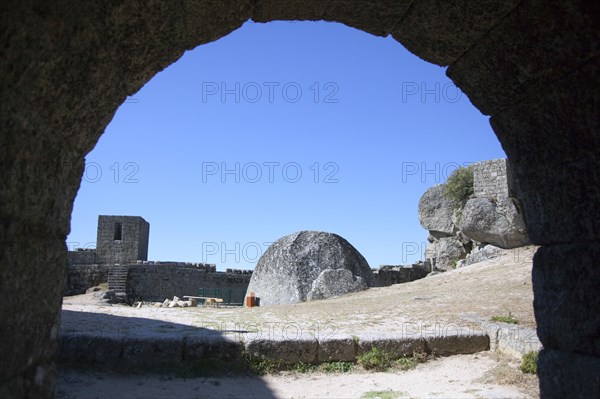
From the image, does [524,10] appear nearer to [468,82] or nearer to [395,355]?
[468,82]

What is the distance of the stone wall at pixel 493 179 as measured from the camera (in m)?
19.1

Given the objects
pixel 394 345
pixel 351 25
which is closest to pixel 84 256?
pixel 394 345

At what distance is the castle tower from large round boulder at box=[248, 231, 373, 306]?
17.0 m

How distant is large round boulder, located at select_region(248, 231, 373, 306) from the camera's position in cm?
1149

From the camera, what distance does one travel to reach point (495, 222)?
18.4 m

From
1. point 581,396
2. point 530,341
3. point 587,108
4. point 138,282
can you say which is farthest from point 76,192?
point 138,282

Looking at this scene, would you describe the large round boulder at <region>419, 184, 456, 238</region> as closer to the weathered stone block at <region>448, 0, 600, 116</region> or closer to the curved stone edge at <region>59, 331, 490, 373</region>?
the curved stone edge at <region>59, 331, 490, 373</region>

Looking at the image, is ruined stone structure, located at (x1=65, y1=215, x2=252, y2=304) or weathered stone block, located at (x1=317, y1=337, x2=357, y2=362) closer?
weathered stone block, located at (x1=317, y1=337, x2=357, y2=362)

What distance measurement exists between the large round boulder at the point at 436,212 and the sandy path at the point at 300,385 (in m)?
18.2

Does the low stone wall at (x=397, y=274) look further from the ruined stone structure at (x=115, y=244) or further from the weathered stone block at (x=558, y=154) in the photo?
the weathered stone block at (x=558, y=154)

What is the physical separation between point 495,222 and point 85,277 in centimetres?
1826

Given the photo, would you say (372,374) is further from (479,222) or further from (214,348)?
(479,222)

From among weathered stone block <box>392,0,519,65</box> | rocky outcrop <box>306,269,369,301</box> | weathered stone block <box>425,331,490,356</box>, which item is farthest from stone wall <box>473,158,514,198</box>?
weathered stone block <box>392,0,519,65</box>

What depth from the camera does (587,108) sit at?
2.59 metres
